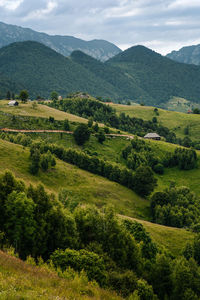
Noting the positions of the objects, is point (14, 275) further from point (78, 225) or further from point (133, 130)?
point (133, 130)

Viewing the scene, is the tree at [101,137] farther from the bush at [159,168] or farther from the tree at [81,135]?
the bush at [159,168]

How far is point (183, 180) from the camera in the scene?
107688mm

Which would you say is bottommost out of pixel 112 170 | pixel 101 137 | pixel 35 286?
pixel 112 170

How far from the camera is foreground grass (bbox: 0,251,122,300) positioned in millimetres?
14353

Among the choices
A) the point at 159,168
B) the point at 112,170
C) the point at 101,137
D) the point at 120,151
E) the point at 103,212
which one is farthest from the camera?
the point at 101,137

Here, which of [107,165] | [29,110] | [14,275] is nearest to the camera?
[14,275]

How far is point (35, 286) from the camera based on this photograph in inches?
624

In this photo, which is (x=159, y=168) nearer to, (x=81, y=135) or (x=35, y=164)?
(x=81, y=135)

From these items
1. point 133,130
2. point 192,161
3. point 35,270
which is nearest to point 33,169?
point 35,270

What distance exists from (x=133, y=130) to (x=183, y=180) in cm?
8085

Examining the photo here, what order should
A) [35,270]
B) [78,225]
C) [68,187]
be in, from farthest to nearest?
[68,187] < [78,225] < [35,270]

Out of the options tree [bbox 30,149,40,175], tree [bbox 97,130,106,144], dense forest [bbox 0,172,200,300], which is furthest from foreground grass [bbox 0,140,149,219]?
tree [bbox 97,130,106,144]

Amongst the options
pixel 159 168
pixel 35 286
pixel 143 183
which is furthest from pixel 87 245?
pixel 159 168

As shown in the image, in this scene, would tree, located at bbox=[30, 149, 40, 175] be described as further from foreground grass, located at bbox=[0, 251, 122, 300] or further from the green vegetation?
foreground grass, located at bbox=[0, 251, 122, 300]
